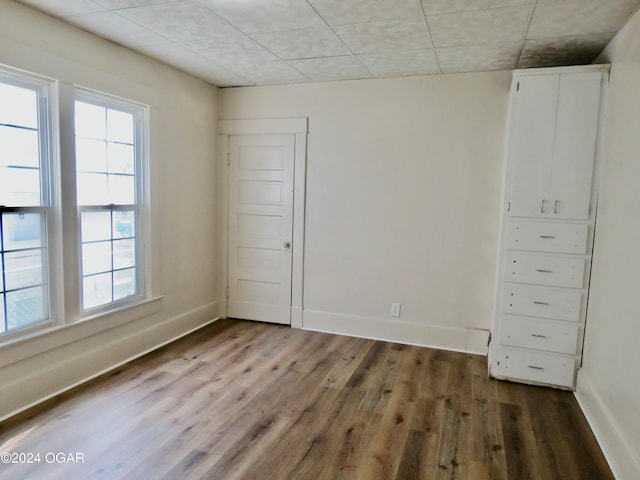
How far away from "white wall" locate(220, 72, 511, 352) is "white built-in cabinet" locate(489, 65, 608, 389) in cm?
57

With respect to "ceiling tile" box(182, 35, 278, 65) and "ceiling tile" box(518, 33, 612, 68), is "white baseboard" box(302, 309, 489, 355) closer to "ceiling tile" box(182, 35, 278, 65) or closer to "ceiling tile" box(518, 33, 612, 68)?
"ceiling tile" box(518, 33, 612, 68)

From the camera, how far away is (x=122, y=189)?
334 centimetres

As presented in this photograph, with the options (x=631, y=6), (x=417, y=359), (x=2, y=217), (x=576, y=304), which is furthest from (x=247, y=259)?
(x=631, y=6)

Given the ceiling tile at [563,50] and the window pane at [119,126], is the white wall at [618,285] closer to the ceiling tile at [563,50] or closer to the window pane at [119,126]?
the ceiling tile at [563,50]

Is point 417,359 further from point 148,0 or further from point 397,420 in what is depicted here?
point 148,0

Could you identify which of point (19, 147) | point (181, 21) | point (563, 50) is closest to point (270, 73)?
point (181, 21)

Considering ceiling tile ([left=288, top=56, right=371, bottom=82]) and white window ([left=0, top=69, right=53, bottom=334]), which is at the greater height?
ceiling tile ([left=288, top=56, right=371, bottom=82])

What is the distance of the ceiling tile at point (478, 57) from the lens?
301cm

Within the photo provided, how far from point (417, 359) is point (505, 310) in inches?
34.2

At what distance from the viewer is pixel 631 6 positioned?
→ 2.26 m

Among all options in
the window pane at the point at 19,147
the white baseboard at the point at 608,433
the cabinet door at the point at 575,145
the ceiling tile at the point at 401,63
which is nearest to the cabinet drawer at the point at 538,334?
the white baseboard at the point at 608,433

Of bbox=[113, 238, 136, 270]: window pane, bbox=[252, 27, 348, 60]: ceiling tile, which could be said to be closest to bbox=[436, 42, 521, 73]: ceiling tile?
bbox=[252, 27, 348, 60]: ceiling tile

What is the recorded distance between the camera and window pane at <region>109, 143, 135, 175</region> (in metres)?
3.23

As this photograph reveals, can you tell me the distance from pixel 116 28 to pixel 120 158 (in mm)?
941
